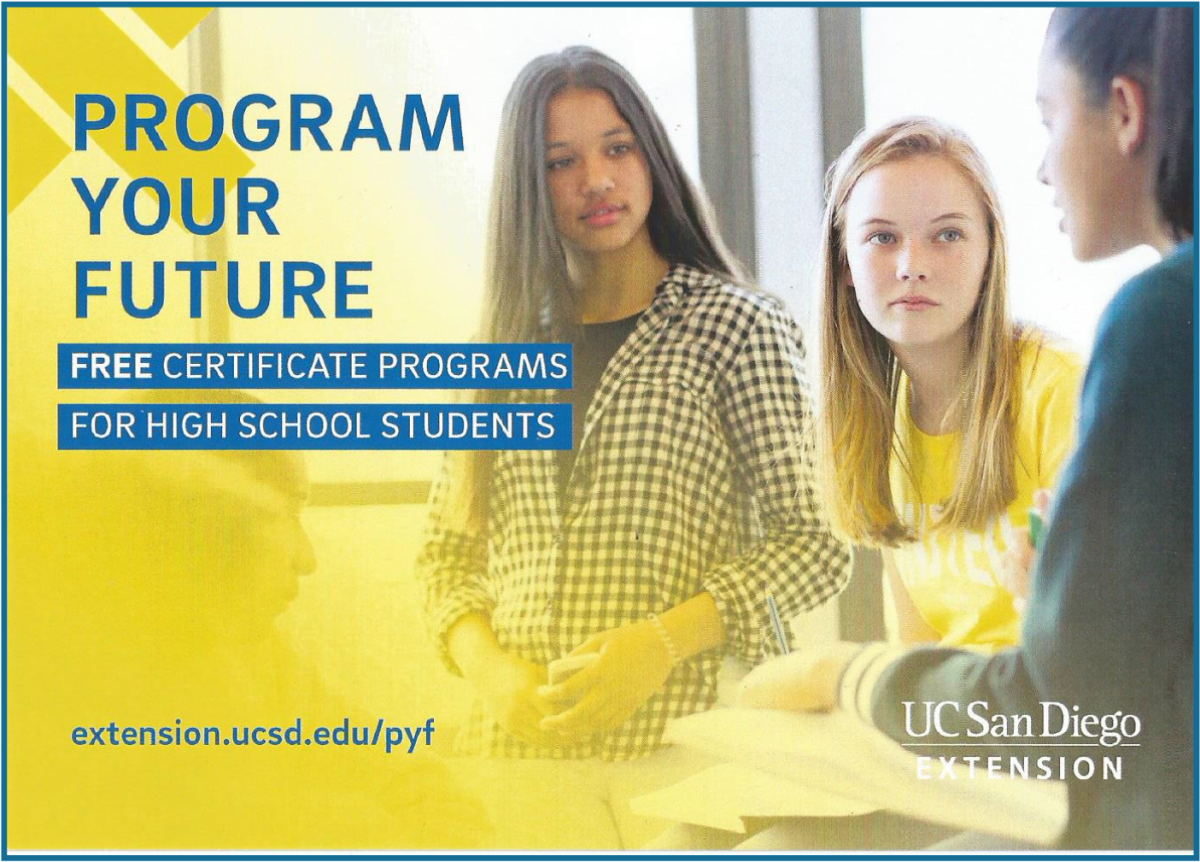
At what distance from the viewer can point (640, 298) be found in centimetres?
210

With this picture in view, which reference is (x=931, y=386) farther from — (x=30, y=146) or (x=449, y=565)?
(x=30, y=146)

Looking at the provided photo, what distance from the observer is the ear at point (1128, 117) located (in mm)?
2066

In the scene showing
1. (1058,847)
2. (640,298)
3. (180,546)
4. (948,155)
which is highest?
(948,155)

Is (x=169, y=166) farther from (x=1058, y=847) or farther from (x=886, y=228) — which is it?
(x=1058, y=847)

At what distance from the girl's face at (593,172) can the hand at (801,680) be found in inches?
28.0

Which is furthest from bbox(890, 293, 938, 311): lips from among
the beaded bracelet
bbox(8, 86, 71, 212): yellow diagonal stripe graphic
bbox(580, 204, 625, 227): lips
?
bbox(8, 86, 71, 212): yellow diagonal stripe graphic

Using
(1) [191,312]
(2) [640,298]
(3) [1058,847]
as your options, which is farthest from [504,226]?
(3) [1058,847]

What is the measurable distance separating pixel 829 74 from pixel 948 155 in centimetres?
23

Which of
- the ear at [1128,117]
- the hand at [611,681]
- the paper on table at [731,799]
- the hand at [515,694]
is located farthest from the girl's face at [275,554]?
the ear at [1128,117]

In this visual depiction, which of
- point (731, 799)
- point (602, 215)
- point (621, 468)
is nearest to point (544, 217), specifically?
point (602, 215)

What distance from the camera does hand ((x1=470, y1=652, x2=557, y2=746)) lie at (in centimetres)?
208

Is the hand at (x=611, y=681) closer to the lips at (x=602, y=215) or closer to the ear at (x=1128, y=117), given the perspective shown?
the lips at (x=602, y=215)

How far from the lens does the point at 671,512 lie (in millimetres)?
2059

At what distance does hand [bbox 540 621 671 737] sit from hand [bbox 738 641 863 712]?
147 millimetres
